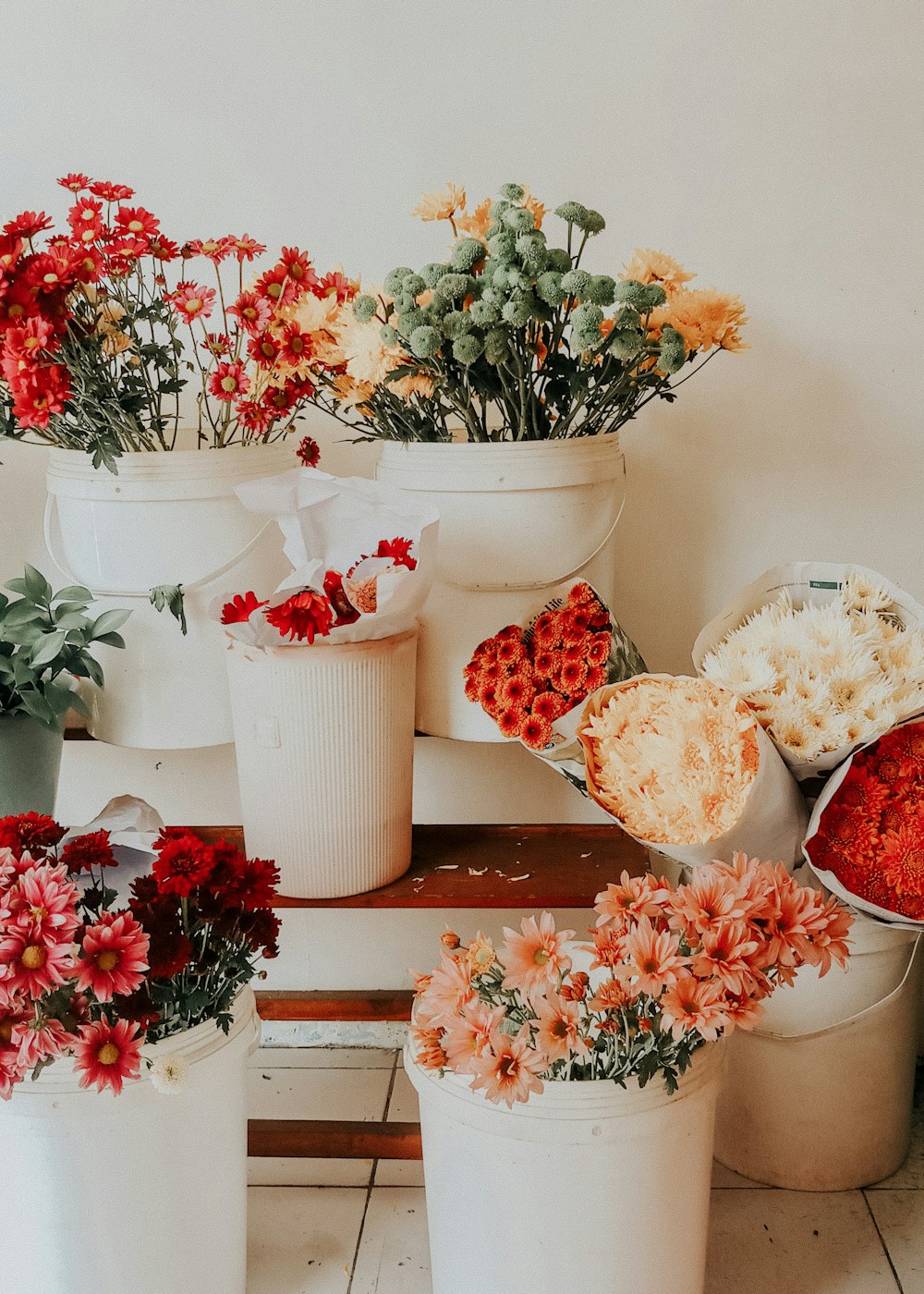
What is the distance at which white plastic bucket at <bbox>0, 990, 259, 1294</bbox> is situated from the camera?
112 centimetres

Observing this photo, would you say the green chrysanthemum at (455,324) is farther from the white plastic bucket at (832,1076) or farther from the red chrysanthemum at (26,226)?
the white plastic bucket at (832,1076)

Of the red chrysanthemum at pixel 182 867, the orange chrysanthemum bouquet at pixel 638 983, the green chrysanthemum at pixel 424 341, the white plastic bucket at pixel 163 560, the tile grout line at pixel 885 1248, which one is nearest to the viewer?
the orange chrysanthemum bouquet at pixel 638 983

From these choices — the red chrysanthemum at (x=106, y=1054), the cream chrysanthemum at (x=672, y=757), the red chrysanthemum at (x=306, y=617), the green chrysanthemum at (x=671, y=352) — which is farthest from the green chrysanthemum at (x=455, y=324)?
the red chrysanthemum at (x=106, y=1054)

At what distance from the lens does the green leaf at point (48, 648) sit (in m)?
1.38

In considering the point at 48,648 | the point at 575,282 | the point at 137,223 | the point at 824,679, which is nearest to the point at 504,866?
the point at 824,679

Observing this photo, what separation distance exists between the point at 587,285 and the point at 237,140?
69 cm

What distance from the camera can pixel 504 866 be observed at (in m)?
1.51

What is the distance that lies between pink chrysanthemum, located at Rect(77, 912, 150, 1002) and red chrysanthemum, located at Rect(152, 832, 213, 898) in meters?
0.06

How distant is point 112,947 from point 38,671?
1.62 ft

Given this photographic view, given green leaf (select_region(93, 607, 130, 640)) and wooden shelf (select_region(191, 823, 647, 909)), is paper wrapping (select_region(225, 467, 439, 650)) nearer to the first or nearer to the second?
green leaf (select_region(93, 607, 130, 640))

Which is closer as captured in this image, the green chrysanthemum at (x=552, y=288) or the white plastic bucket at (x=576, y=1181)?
the white plastic bucket at (x=576, y=1181)

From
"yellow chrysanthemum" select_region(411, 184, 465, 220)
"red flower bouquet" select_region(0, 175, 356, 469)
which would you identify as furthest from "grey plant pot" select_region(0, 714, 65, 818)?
"yellow chrysanthemum" select_region(411, 184, 465, 220)

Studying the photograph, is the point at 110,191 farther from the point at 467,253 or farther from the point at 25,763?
the point at 25,763

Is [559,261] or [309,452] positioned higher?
[559,261]
